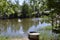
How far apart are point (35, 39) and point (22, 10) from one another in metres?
46.3

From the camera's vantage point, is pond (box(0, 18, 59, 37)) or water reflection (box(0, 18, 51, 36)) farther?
water reflection (box(0, 18, 51, 36))

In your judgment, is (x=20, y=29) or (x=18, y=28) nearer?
(x=20, y=29)

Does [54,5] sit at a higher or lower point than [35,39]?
higher

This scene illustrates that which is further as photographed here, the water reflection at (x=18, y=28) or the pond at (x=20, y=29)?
the water reflection at (x=18, y=28)

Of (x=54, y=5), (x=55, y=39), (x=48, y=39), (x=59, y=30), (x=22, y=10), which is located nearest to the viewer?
(x=54, y=5)

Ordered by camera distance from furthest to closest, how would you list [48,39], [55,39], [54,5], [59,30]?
[48,39] → [55,39] → [59,30] → [54,5]

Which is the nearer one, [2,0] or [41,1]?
[2,0]

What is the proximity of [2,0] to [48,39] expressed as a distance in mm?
4654


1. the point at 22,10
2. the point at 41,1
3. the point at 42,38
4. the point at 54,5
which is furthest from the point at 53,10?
the point at 22,10

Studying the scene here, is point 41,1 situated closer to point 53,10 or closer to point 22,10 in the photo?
point 53,10

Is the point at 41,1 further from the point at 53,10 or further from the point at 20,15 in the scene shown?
the point at 20,15

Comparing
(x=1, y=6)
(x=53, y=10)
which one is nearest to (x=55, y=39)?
(x=53, y=10)

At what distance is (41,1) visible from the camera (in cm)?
991

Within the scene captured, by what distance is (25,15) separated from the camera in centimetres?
5981
